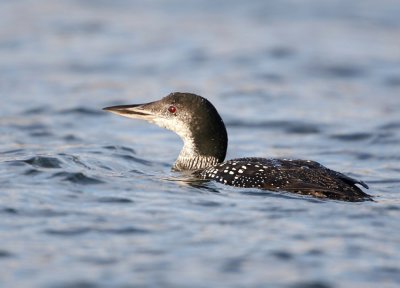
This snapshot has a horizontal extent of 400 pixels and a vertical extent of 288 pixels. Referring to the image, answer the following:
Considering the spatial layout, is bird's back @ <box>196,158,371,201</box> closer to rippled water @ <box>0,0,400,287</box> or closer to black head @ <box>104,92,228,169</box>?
rippled water @ <box>0,0,400,287</box>

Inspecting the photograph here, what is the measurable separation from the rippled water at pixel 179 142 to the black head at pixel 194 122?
0.36m

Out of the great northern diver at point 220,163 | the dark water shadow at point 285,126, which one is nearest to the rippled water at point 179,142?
the dark water shadow at point 285,126

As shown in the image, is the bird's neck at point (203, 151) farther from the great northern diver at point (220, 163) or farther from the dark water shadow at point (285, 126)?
the dark water shadow at point (285, 126)

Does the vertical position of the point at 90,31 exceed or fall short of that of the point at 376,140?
it exceeds it

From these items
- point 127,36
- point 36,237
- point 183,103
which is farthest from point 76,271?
point 127,36

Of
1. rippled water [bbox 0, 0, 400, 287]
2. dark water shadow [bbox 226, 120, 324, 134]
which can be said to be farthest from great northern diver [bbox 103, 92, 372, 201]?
dark water shadow [bbox 226, 120, 324, 134]


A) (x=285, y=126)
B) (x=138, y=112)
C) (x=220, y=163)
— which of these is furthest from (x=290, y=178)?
(x=285, y=126)

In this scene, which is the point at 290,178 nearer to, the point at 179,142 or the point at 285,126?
the point at 179,142

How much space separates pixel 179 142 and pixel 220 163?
258 cm

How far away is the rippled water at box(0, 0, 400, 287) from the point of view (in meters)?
6.62

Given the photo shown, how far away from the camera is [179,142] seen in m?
11.6

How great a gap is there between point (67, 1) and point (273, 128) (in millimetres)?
8109

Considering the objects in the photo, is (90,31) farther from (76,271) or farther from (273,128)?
(76,271)

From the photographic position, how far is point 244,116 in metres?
12.9
